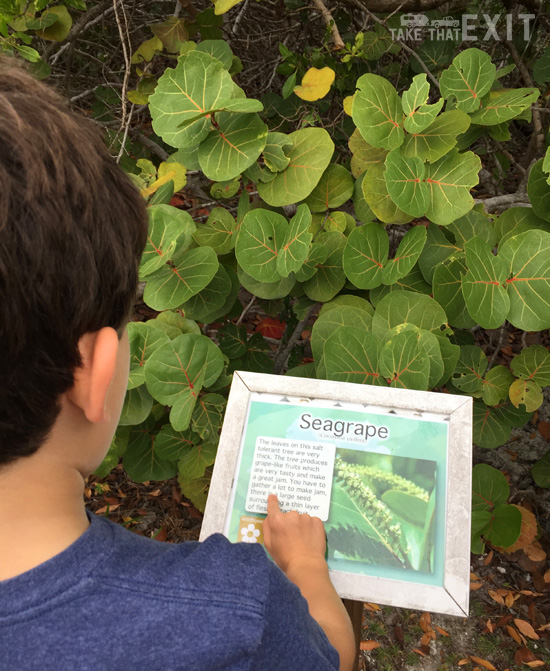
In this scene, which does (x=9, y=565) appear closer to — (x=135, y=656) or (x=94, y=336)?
(x=135, y=656)

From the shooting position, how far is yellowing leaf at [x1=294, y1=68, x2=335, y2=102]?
1.42m

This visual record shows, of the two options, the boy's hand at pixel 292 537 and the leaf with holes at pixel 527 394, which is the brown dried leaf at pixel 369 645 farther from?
the boy's hand at pixel 292 537

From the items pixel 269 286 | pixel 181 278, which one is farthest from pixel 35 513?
pixel 269 286

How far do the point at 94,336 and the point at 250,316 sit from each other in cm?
219

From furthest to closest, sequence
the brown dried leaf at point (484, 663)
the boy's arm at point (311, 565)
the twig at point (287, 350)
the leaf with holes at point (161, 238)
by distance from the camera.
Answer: the brown dried leaf at point (484, 663) < the twig at point (287, 350) < the leaf with holes at point (161, 238) < the boy's arm at point (311, 565)

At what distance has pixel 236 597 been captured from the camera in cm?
66

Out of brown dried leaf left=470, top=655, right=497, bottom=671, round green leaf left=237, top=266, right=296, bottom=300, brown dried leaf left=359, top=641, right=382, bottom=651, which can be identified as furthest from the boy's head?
brown dried leaf left=470, top=655, right=497, bottom=671

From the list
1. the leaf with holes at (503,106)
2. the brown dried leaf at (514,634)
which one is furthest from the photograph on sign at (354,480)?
the brown dried leaf at (514,634)

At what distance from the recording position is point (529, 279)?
109 centimetres

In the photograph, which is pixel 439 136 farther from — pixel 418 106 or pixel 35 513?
pixel 35 513

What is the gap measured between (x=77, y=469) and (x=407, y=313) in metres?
0.76

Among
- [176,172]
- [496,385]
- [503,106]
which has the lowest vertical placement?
[496,385]

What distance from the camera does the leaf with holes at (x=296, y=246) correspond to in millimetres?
1117

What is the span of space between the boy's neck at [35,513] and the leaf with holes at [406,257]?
0.78 metres
